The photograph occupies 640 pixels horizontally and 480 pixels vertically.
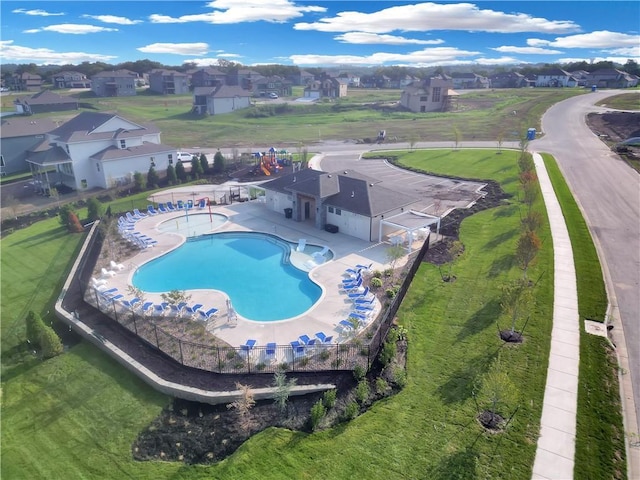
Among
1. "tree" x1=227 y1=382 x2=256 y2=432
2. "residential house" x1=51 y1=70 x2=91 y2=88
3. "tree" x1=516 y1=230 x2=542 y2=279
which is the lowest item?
"tree" x1=227 y1=382 x2=256 y2=432

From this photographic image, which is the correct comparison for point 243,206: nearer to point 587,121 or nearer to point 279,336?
point 279,336

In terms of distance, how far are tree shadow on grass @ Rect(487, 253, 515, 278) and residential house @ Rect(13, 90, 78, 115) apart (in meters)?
96.7

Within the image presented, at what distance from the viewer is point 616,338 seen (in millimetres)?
19094

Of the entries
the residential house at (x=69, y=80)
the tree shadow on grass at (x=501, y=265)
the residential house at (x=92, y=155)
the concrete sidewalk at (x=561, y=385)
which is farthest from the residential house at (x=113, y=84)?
the concrete sidewalk at (x=561, y=385)

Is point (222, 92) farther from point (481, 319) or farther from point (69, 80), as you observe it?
point (481, 319)

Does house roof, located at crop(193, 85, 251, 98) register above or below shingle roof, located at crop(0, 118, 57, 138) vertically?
above

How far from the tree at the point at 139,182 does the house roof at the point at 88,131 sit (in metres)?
6.45

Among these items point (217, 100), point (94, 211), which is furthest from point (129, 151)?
point (217, 100)

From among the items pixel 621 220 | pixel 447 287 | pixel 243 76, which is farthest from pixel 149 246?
pixel 243 76

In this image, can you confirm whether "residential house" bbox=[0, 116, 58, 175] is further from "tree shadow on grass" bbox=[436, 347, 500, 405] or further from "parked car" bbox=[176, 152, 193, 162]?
"tree shadow on grass" bbox=[436, 347, 500, 405]

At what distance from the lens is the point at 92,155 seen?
45.9 meters

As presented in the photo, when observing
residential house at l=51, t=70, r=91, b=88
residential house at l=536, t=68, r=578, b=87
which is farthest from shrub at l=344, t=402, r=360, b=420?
residential house at l=51, t=70, r=91, b=88

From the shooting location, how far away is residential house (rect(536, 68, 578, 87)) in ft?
440

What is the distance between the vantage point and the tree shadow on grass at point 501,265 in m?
25.3
